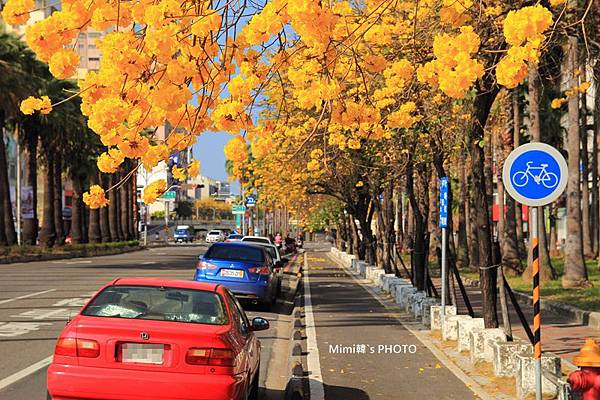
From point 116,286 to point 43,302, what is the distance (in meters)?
12.6

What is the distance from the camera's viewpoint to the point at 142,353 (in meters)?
7.20

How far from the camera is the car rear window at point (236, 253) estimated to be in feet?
69.0

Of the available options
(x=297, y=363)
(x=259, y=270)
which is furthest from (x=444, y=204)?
(x=259, y=270)

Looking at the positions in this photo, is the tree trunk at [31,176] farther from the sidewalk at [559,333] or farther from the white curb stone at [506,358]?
the white curb stone at [506,358]

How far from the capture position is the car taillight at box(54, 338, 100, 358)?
716cm

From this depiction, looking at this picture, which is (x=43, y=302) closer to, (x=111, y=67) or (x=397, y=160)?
(x=397, y=160)

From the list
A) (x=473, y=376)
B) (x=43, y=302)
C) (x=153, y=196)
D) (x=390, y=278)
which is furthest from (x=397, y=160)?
(x=153, y=196)

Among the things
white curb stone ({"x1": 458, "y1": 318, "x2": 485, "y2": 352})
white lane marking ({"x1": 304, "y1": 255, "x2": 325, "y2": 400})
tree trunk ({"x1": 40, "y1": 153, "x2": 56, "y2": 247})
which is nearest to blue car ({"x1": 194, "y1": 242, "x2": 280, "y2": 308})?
white lane marking ({"x1": 304, "y1": 255, "x2": 325, "y2": 400})

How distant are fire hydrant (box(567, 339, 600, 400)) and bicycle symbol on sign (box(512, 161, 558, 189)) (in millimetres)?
1835

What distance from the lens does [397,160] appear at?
22.5 metres

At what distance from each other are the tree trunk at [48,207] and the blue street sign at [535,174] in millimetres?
47383

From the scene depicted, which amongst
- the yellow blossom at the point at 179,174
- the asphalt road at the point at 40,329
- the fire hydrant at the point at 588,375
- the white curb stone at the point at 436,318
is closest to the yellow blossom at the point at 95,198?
the yellow blossom at the point at 179,174

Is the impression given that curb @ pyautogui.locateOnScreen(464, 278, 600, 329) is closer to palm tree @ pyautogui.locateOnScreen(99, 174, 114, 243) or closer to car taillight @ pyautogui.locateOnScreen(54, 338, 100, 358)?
car taillight @ pyautogui.locateOnScreen(54, 338, 100, 358)

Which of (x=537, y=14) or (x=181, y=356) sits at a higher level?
(x=537, y=14)
